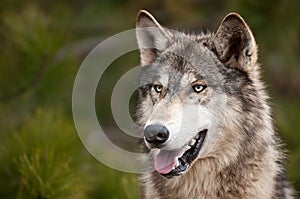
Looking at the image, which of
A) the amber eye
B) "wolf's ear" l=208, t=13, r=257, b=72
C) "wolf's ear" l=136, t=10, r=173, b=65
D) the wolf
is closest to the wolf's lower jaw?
the wolf

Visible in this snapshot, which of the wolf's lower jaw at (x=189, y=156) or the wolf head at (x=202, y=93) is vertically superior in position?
the wolf head at (x=202, y=93)

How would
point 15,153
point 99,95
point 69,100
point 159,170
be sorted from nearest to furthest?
point 159,170, point 15,153, point 69,100, point 99,95

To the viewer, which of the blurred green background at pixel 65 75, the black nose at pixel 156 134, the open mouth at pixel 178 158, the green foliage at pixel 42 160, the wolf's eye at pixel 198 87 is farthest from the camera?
the blurred green background at pixel 65 75

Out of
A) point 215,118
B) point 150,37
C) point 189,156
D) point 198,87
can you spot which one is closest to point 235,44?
point 198,87

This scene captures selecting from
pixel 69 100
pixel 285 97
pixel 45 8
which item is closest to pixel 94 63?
pixel 69 100

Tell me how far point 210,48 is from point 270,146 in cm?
73

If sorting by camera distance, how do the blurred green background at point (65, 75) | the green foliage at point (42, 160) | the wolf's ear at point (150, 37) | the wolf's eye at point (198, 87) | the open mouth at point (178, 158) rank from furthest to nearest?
the blurred green background at point (65, 75) → the green foliage at point (42, 160) → the wolf's ear at point (150, 37) → the wolf's eye at point (198, 87) → the open mouth at point (178, 158)

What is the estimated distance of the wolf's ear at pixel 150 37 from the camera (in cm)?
561

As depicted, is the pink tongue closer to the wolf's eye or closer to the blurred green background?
the wolf's eye

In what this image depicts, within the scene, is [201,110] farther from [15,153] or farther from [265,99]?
[15,153]

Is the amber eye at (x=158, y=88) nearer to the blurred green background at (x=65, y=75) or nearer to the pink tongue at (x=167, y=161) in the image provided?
the pink tongue at (x=167, y=161)

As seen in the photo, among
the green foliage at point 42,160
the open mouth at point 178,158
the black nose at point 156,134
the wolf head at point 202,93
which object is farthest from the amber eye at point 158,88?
the green foliage at point 42,160

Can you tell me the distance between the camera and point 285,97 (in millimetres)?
11180

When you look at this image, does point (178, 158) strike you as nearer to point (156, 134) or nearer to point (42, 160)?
point (156, 134)
